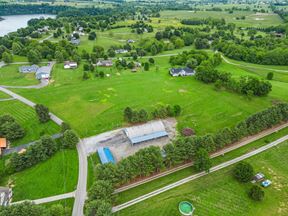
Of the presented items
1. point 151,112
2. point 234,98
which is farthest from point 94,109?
point 234,98

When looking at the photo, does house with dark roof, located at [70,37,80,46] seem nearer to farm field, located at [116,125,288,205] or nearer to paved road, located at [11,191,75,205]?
paved road, located at [11,191,75,205]

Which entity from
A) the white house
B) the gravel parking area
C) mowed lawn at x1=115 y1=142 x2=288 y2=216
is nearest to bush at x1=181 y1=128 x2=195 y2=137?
the gravel parking area

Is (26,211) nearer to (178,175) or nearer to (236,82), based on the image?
(178,175)

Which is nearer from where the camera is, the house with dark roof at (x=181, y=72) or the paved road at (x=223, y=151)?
the paved road at (x=223, y=151)

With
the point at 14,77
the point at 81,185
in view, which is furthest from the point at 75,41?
the point at 81,185

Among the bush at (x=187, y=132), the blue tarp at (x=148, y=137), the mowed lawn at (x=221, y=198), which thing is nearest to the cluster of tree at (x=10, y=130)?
the blue tarp at (x=148, y=137)

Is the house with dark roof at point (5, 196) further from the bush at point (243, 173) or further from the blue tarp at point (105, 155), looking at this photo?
the bush at point (243, 173)

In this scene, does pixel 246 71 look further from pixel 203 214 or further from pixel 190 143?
pixel 203 214
